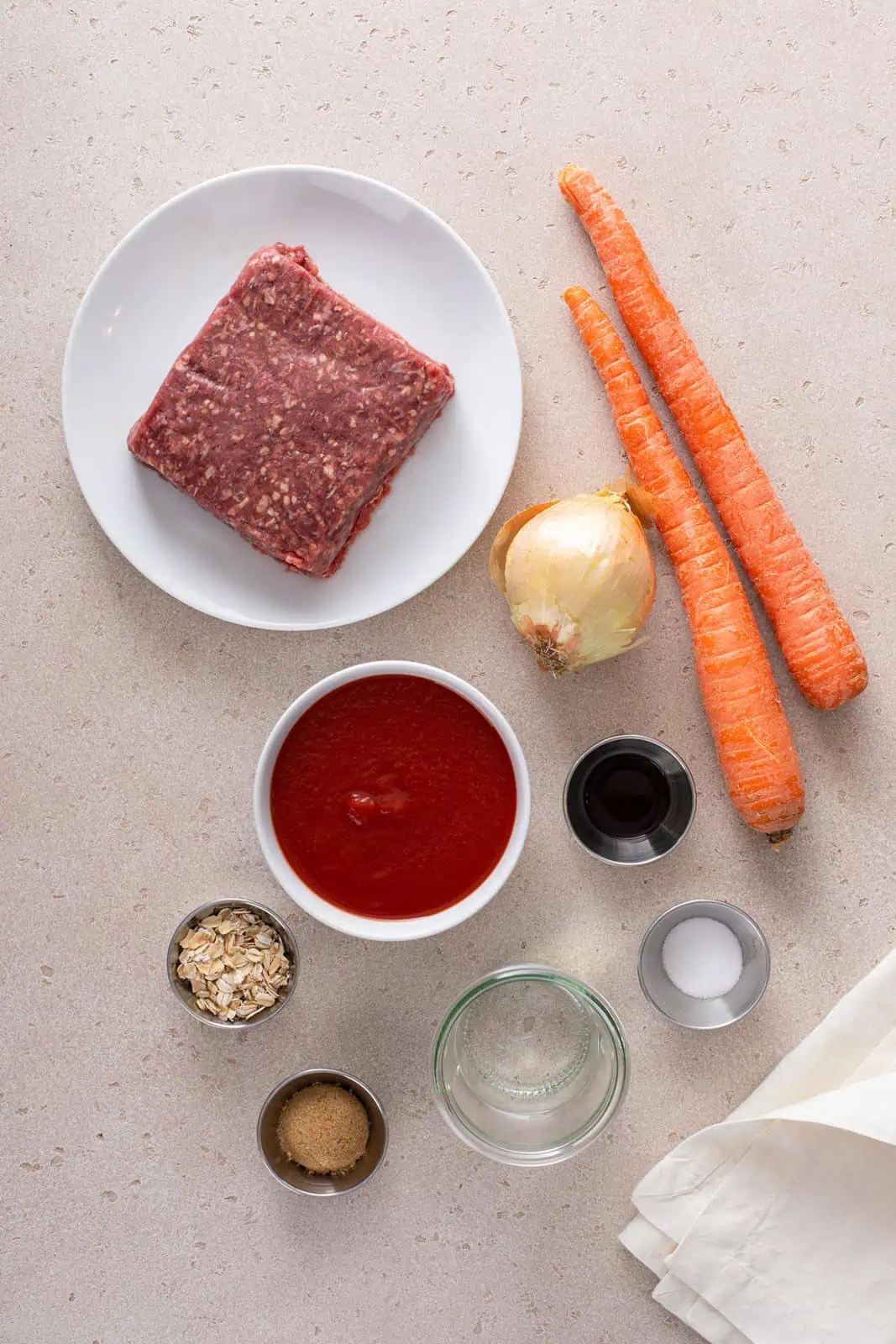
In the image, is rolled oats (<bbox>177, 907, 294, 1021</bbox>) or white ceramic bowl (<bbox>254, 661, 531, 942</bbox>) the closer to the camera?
white ceramic bowl (<bbox>254, 661, 531, 942</bbox>)

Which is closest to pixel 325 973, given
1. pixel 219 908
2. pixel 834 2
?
pixel 219 908

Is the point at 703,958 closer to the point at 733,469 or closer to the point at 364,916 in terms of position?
the point at 364,916

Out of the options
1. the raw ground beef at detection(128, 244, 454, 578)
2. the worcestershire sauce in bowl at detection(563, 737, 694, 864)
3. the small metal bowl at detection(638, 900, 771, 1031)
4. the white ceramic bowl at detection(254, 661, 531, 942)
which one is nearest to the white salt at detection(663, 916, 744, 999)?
the small metal bowl at detection(638, 900, 771, 1031)

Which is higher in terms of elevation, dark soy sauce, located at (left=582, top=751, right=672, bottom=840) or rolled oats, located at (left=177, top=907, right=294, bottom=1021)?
dark soy sauce, located at (left=582, top=751, right=672, bottom=840)

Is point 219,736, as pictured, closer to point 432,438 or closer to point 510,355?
point 432,438

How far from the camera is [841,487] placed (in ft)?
5.97

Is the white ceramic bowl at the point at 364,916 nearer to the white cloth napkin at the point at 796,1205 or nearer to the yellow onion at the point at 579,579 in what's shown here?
the yellow onion at the point at 579,579

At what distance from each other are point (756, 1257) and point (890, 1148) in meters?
0.30

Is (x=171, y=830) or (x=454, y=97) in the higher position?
(x=454, y=97)

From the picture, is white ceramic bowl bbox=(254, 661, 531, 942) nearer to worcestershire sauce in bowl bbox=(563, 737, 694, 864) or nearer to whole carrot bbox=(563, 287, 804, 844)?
worcestershire sauce in bowl bbox=(563, 737, 694, 864)

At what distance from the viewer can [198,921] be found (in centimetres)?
176

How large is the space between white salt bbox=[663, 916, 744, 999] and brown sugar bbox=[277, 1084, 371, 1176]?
0.61m

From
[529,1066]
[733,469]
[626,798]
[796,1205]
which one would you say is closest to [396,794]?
[626,798]

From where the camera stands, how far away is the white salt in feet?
5.80
